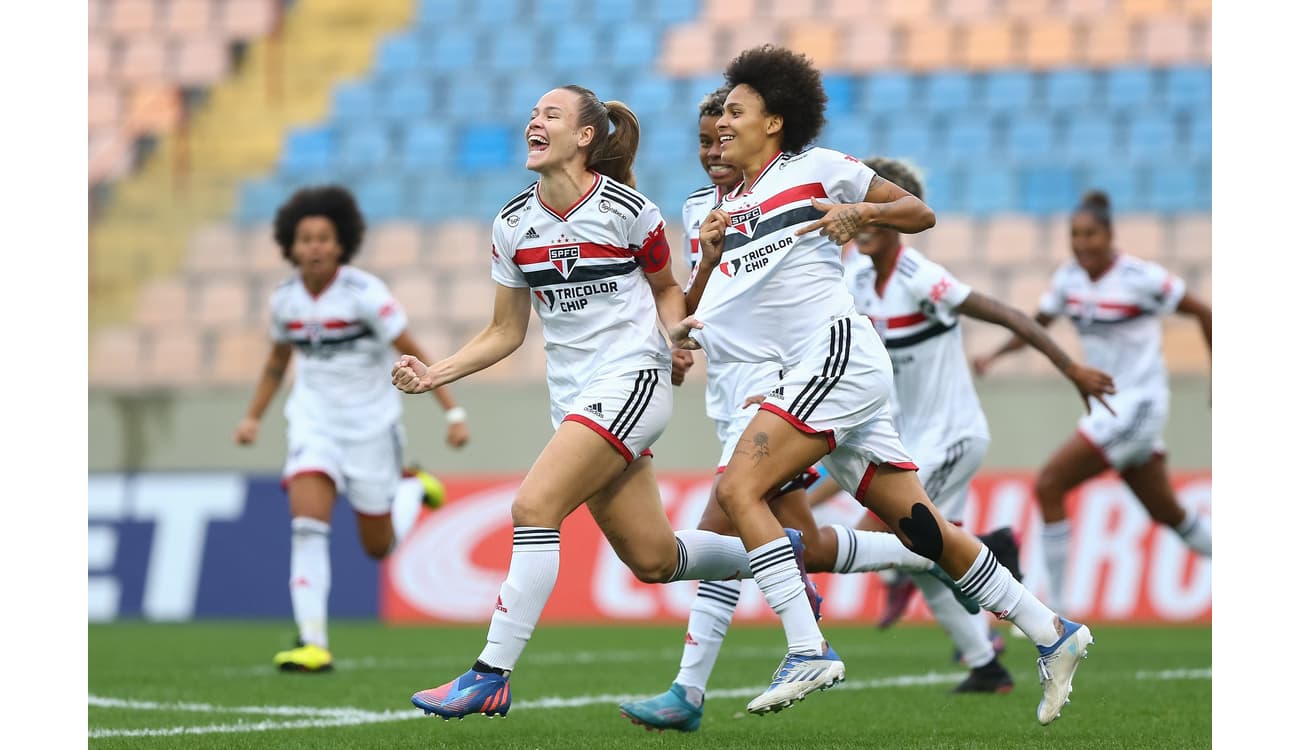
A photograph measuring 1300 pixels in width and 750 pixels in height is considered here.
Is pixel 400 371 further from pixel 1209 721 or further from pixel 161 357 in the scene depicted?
pixel 161 357

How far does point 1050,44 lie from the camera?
17.7 meters

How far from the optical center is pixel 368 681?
7.77 m

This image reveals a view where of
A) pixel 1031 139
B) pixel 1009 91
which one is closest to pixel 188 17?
pixel 1009 91

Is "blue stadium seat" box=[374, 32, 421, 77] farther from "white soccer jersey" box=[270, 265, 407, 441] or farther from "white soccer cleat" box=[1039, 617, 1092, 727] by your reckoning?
"white soccer cleat" box=[1039, 617, 1092, 727]

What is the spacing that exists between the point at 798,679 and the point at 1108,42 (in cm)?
1386

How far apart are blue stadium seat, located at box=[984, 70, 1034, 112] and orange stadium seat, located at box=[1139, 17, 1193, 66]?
1.18 metres

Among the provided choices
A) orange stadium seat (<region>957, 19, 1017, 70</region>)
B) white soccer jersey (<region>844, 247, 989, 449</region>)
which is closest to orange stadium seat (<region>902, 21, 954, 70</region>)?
orange stadium seat (<region>957, 19, 1017, 70</region>)

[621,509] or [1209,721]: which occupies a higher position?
[621,509]

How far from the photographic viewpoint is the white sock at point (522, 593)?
520 centimetres

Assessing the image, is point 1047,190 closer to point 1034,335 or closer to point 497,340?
point 1034,335

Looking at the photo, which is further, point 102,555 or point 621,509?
point 102,555

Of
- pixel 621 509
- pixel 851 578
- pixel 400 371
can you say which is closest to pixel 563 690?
pixel 621 509

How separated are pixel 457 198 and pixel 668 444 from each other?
16.7 ft
